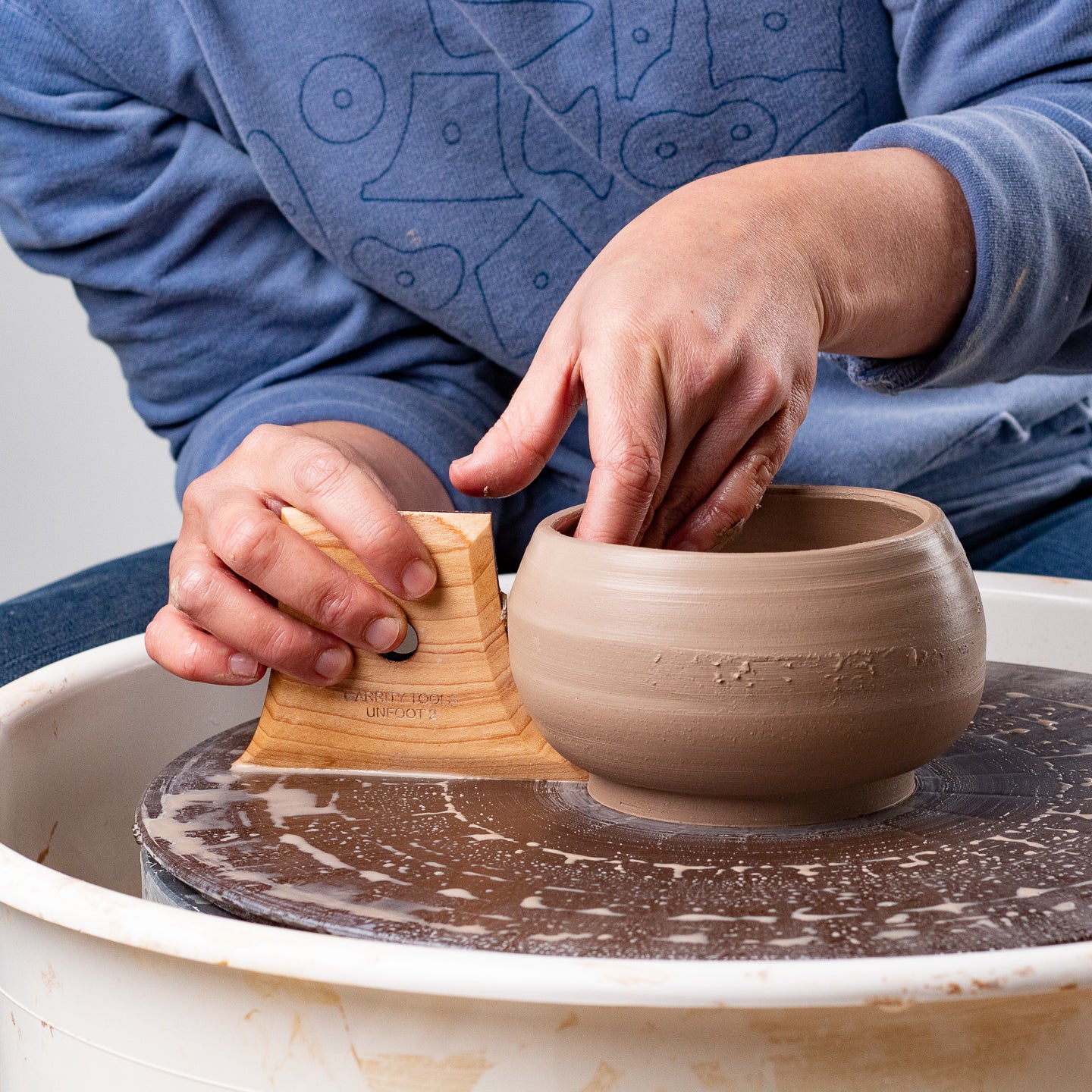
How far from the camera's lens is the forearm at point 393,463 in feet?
3.36

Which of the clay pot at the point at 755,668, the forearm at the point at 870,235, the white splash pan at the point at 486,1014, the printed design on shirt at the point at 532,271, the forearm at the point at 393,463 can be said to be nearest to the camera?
the white splash pan at the point at 486,1014

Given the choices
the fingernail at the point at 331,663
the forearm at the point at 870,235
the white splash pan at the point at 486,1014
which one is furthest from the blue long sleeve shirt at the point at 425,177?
the white splash pan at the point at 486,1014

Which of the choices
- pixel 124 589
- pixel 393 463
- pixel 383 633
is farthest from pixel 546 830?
pixel 124 589

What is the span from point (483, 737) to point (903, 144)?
46cm

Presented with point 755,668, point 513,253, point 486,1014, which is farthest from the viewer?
point 513,253

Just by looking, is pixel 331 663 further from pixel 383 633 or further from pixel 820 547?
pixel 820 547

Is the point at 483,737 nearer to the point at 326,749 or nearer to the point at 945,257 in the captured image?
the point at 326,749

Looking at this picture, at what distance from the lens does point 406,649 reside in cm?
82

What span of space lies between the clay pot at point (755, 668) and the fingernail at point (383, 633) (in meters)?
0.12

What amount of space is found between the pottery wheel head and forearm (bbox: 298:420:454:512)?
37 centimetres

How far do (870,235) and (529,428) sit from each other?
24 centimetres

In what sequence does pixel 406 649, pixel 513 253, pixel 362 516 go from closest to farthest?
pixel 362 516 → pixel 406 649 → pixel 513 253

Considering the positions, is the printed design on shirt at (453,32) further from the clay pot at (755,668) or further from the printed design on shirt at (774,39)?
the clay pot at (755,668)

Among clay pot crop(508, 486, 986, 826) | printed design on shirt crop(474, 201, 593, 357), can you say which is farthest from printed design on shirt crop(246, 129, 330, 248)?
clay pot crop(508, 486, 986, 826)
